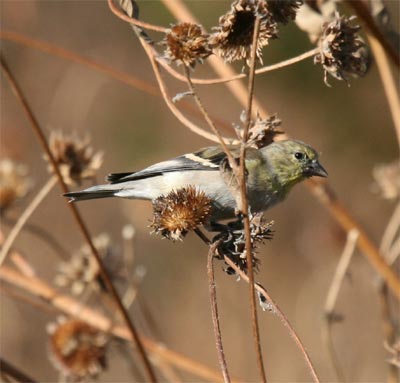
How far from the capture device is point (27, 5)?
5.40 m

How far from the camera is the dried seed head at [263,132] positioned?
80.5 inches

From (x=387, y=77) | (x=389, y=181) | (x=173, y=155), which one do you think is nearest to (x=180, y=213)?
(x=387, y=77)

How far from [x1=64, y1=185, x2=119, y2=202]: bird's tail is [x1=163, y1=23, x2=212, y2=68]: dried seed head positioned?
2.98 feet

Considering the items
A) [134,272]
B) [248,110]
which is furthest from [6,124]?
[248,110]

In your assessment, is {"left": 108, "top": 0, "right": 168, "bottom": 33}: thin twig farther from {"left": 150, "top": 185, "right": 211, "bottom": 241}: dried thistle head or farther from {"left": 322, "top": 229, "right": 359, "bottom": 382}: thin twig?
{"left": 322, "top": 229, "right": 359, "bottom": 382}: thin twig

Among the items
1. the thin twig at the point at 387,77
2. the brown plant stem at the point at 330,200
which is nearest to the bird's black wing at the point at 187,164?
the brown plant stem at the point at 330,200

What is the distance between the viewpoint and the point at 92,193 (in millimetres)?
3076

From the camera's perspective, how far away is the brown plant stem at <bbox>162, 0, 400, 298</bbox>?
2.71 meters

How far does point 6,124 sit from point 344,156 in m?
4.15

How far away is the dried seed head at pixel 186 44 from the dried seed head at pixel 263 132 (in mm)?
246

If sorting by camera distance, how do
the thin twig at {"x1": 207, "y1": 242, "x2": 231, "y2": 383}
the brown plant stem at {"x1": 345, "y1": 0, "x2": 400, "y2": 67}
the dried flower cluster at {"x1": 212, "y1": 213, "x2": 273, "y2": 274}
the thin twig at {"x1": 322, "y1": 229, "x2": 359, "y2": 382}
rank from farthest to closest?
1. the thin twig at {"x1": 322, "y1": 229, "x2": 359, "y2": 382}
2. the brown plant stem at {"x1": 345, "y1": 0, "x2": 400, "y2": 67}
3. the dried flower cluster at {"x1": 212, "y1": 213, "x2": 273, "y2": 274}
4. the thin twig at {"x1": 207, "y1": 242, "x2": 231, "y2": 383}

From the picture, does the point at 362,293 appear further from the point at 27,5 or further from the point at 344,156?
the point at 344,156

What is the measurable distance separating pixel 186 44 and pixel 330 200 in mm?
1162

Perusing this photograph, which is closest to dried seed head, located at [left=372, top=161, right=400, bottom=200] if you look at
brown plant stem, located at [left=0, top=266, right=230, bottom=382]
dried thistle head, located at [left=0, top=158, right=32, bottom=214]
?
brown plant stem, located at [left=0, top=266, right=230, bottom=382]
